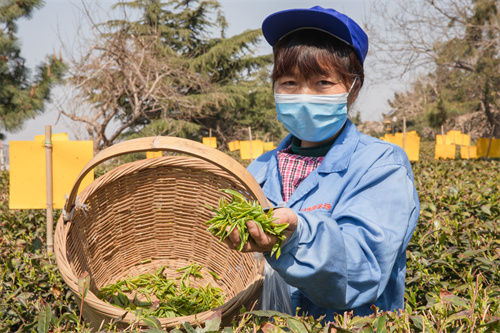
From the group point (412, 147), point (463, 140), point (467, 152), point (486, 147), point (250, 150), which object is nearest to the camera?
point (412, 147)

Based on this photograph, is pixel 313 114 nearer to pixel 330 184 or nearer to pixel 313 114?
pixel 313 114

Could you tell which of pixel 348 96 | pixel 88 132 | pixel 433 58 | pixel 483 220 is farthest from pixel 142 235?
pixel 433 58

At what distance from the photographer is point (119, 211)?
230cm

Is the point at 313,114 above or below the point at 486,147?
above

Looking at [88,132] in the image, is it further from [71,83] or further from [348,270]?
[348,270]

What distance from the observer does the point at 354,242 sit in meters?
1.24

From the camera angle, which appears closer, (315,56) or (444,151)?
(315,56)

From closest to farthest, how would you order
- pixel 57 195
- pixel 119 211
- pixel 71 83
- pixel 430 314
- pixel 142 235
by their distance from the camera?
pixel 430 314, pixel 119 211, pixel 142 235, pixel 57 195, pixel 71 83

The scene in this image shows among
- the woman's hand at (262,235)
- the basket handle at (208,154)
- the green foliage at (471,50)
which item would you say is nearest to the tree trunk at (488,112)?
the green foliage at (471,50)

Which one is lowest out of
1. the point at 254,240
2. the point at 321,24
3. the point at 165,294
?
the point at 165,294

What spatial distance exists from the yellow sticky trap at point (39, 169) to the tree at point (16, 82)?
32.6 feet

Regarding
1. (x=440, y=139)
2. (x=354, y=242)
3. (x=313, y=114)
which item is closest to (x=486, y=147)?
(x=440, y=139)

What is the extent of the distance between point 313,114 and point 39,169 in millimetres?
1847

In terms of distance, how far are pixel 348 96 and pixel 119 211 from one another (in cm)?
131
